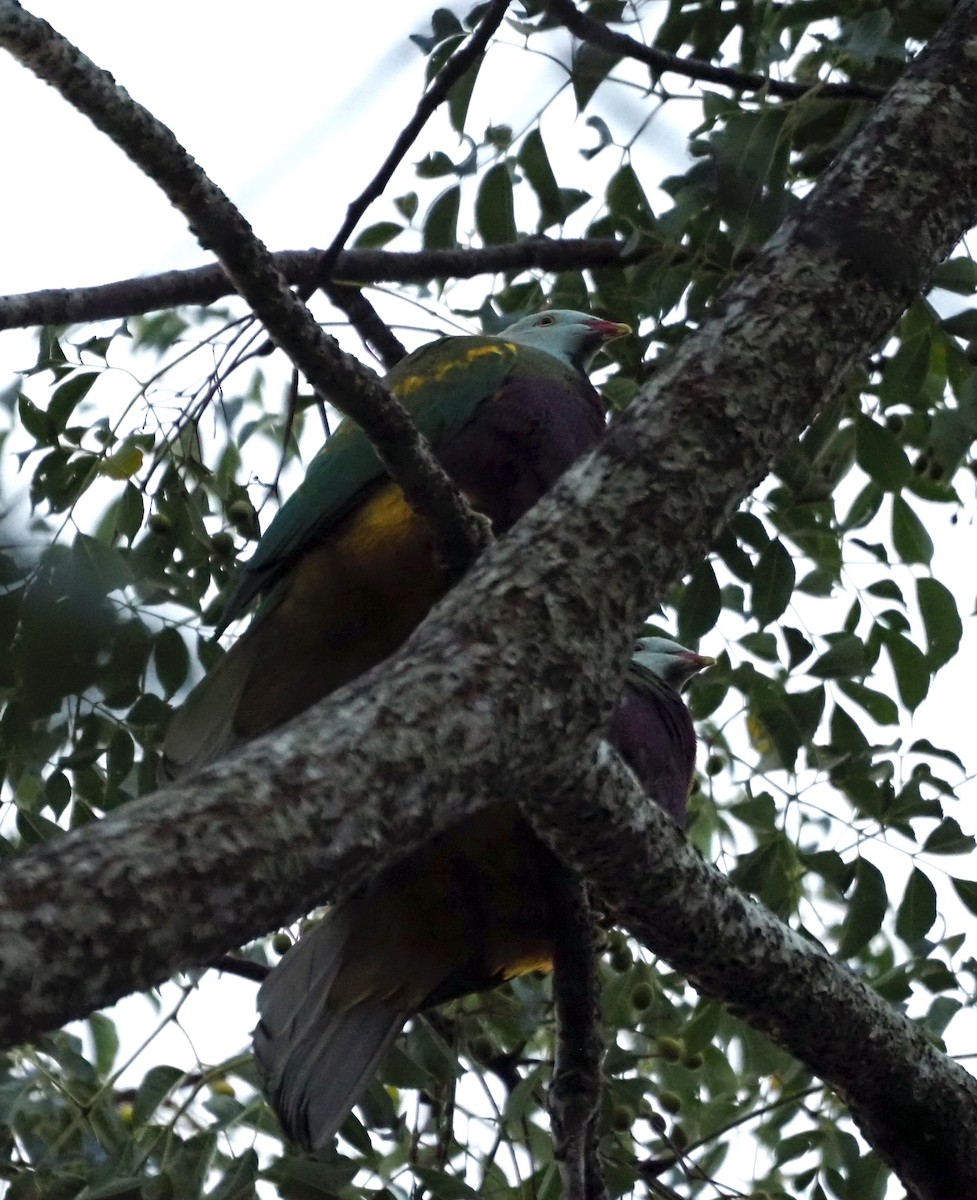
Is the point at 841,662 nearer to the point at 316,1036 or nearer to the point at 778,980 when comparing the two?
the point at 778,980

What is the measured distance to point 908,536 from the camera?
90.7 inches

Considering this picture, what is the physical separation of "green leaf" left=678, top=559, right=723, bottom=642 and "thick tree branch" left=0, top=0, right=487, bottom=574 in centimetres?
67

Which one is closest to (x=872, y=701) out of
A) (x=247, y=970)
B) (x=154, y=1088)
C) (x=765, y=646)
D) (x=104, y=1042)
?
(x=765, y=646)

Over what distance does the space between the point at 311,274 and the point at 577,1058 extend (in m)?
1.03

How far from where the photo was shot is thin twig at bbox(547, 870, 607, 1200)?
1750 millimetres

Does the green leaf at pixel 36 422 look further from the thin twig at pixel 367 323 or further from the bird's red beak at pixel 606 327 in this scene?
the bird's red beak at pixel 606 327

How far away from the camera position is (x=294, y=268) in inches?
87.6

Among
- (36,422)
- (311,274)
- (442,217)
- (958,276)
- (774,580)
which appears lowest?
→ (774,580)

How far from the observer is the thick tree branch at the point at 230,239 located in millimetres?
1311

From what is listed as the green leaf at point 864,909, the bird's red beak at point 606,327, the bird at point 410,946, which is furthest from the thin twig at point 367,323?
the green leaf at point 864,909

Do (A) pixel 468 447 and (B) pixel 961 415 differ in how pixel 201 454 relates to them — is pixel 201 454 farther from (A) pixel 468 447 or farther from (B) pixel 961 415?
(B) pixel 961 415

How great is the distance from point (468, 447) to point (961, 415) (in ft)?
2.42

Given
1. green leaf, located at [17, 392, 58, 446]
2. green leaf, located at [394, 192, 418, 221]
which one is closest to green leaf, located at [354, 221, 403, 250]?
green leaf, located at [394, 192, 418, 221]

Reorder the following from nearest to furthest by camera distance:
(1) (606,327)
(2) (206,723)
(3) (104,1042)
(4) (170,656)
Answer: (4) (170,656)
(2) (206,723)
(3) (104,1042)
(1) (606,327)
